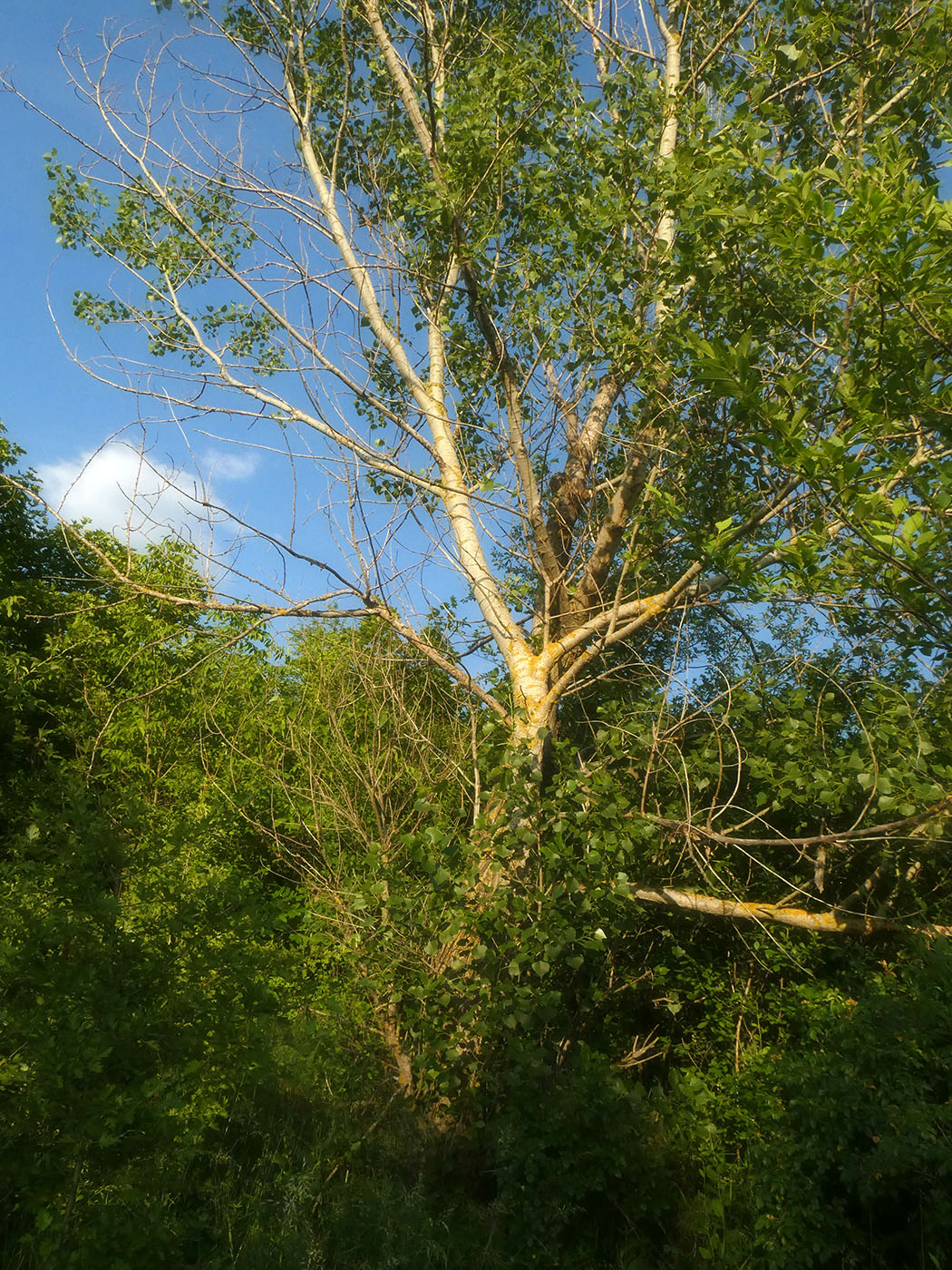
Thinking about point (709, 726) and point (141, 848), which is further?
point (709, 726)

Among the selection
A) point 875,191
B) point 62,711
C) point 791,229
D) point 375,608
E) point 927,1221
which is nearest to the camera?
point 875,191

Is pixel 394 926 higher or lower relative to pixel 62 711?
lower

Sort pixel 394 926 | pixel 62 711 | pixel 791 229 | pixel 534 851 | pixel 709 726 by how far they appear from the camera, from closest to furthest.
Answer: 1. pixel 791 229
2. pixel 534 851
3. pixel 394 926
4. pixel 709 726
5. pixel 62 711

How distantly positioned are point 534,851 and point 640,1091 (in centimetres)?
143

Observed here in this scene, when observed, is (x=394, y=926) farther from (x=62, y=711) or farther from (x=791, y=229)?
(x=62, y=711)

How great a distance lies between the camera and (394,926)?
4.75 m

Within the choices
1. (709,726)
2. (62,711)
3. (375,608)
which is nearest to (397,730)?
(375,608)

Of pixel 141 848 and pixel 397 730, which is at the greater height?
pixel 397 730

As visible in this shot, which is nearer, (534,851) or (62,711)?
(534,851)

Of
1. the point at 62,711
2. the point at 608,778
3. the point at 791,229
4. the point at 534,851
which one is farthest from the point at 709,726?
the point at 62,711

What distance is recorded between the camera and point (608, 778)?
4.63 meters

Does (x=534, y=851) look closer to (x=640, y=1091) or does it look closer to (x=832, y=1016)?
(x=640, y=1091)

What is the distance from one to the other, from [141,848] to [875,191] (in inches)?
153

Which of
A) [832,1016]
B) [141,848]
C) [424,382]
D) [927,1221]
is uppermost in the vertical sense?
[424,382]
